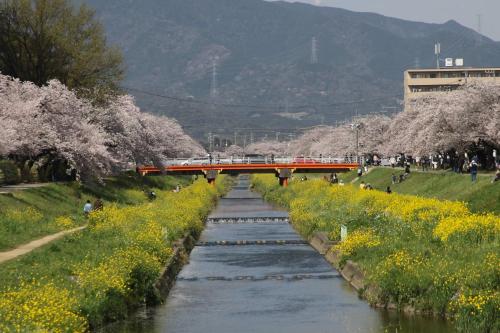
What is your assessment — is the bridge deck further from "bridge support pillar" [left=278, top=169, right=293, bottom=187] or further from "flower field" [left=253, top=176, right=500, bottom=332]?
"flower field" [left=253, top=176, right=500, bottom=332]

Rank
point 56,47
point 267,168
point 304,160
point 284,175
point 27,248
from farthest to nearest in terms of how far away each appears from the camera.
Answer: point 304,160 < point 267,168 < point 284,175 < point 56,47 < point 27,248

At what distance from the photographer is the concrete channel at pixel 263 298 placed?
31.9 metres

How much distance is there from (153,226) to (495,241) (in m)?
17.1

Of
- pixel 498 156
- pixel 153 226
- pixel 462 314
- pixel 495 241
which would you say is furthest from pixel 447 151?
pixel 462 314

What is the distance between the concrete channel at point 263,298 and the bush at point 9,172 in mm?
16489

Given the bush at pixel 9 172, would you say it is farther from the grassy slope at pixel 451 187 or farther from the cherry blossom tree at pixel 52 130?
the grassy slope at pixel 451 187

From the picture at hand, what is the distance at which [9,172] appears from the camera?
235 ft

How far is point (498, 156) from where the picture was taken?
288 ft

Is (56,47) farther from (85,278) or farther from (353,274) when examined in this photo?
(85,278)

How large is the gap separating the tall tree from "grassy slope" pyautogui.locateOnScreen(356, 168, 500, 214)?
27658 mm

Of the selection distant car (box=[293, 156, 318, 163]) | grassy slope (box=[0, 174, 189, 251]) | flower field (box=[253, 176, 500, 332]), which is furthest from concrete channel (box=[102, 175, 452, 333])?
distant car (box=[293, 156, 318, 163])

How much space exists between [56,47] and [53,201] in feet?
88.5

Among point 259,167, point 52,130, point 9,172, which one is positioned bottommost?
point 259,167

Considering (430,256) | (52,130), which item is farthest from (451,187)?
(430,256)
